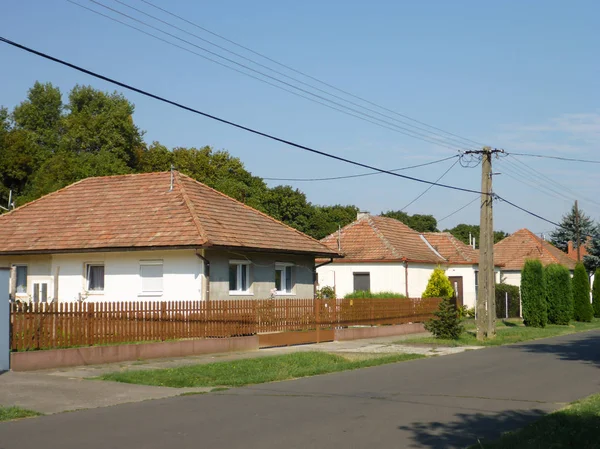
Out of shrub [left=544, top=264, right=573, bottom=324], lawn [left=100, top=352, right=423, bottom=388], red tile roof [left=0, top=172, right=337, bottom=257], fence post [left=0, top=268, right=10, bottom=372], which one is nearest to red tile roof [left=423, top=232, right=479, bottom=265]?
shrub [left=544, top=264, right=573, bottom=324]

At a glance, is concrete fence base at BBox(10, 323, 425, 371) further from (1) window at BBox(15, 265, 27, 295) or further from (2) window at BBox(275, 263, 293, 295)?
(1) window at BBox(15, 265, 27, 295)

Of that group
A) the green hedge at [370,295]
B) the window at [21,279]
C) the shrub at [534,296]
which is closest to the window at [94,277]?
the window at [21,279]

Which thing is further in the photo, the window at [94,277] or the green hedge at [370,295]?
the green hedge at [370,295]

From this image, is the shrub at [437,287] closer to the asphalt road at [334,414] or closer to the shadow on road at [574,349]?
the shadow on road at [574,349]

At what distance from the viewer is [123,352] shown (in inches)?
737

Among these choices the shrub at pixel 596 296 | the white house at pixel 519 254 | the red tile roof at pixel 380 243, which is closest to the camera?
the red tile roof at pixel 380 243

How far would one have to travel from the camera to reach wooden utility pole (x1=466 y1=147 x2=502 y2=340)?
28.8m

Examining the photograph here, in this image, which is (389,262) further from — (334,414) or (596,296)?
(334,414)

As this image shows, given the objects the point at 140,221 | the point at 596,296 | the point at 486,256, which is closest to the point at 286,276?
the point at 140,221

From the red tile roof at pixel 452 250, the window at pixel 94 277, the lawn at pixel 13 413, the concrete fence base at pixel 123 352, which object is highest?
the red tile roof at pixel 452 250

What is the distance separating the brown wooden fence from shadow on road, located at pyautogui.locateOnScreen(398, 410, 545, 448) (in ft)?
32.9

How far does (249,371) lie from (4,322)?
5.16 meters

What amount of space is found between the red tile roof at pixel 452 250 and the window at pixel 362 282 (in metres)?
6.88

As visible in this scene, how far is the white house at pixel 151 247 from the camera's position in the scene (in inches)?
1008
